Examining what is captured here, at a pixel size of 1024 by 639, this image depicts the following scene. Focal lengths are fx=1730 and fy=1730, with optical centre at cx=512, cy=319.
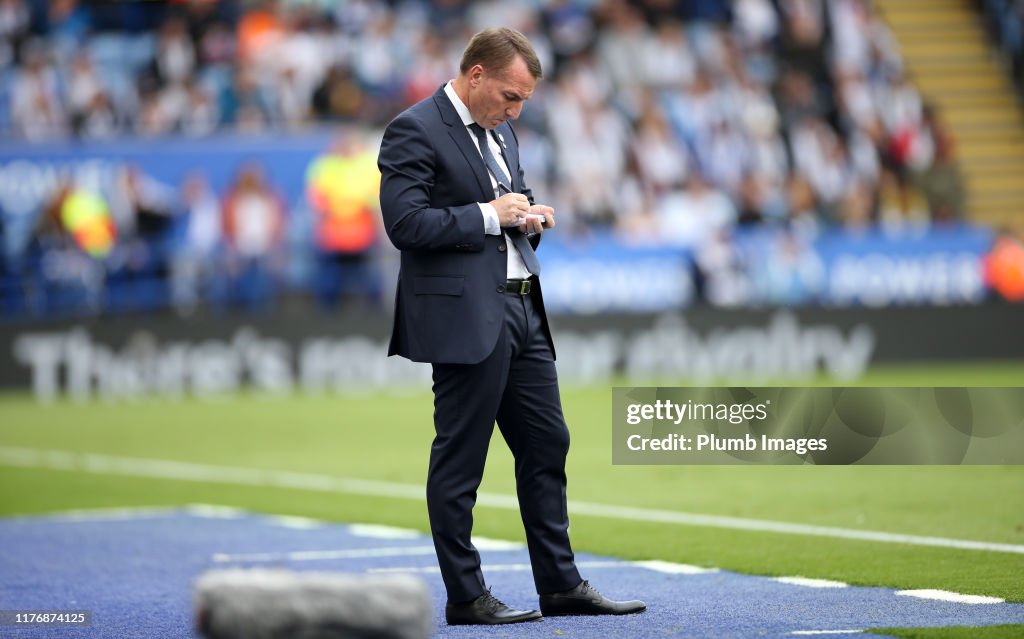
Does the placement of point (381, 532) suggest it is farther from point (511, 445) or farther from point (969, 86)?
point (969, 86)

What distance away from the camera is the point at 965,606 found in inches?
275

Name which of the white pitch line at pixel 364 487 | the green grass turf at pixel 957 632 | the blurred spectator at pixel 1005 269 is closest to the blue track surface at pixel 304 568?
the green grass turf at pixel 957 632

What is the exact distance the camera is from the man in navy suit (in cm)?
683

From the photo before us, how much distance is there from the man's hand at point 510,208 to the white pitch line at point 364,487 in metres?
3.39

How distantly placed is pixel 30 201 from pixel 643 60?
10822 millimetres

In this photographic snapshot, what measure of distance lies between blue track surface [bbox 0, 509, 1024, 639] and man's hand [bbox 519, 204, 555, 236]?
1574mm

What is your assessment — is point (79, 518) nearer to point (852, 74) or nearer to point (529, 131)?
point (529, 131)

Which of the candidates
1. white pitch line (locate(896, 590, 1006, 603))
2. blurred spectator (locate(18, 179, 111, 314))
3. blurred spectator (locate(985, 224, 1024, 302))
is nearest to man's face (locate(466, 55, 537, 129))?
white pitch line (locate(896, 590, 1006, 603))

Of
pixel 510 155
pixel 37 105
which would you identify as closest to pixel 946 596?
pixel 510 155

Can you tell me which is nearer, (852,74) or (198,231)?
(198,231)

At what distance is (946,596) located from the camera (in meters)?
7.28

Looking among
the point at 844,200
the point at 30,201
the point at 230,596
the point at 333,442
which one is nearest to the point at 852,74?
the point at 844,200

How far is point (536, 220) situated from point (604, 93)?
22.0 m

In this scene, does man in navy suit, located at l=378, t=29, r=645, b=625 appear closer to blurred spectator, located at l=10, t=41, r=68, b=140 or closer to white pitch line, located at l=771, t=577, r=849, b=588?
white pitch line, located at l=771, t=577, r=849, b=588
